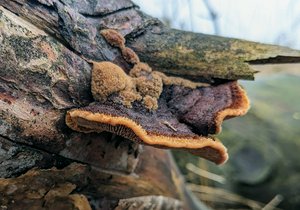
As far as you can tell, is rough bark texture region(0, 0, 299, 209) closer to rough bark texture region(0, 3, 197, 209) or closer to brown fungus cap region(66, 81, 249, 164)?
rough bark texture region(0, 3, 197, 209)

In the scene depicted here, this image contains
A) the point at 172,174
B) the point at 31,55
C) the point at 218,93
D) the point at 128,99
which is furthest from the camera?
the point at 172,174

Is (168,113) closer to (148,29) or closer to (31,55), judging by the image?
(148,29)

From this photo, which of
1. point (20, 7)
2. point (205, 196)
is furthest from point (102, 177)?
point (205, 196)

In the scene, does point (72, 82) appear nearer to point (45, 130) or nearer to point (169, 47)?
point (45, 130)

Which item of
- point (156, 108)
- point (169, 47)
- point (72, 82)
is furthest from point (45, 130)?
point (169, 47)

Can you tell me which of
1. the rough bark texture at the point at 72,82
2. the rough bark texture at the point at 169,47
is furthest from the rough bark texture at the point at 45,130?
the rough bark texture at the point at 169,47

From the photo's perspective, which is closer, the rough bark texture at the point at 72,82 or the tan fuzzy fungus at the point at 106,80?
the rough bark texture at the point at 72,82

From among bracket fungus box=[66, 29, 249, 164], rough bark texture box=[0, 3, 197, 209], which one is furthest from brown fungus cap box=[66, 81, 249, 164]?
rough bark texture box=[0, 3, 197, 209]

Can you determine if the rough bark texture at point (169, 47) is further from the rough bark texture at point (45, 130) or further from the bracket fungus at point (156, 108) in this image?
the rough bark texture at point (45, 130)
